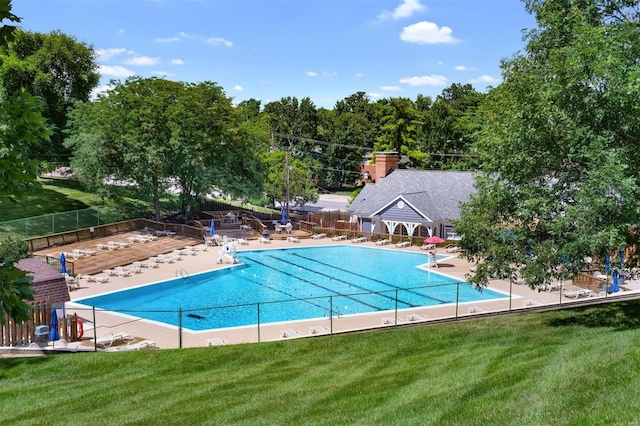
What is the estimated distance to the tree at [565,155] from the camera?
13234mm

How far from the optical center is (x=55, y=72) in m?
50.5

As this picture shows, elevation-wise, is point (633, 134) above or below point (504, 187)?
A: above

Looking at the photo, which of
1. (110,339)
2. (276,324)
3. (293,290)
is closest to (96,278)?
(293,290)

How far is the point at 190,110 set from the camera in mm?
44562

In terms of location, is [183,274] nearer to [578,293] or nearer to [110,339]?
[110,339]

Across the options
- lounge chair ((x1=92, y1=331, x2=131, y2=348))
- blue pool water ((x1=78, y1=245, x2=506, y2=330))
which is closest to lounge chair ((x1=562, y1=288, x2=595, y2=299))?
blue pool water ((x1=78, y1=245, x2=506, y2=330))

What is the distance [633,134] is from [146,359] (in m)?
15.3

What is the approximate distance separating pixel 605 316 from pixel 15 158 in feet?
60.3

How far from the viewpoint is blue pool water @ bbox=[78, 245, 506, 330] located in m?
24.4

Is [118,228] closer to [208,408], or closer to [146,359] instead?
[146,359]

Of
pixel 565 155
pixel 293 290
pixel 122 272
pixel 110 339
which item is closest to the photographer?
pixel 565 155

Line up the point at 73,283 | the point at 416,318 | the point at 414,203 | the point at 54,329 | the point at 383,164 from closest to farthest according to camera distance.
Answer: the point at 54,329 < the point at 416,318 < the point at 73,283 < the point at 414,203 < the point at 383,164

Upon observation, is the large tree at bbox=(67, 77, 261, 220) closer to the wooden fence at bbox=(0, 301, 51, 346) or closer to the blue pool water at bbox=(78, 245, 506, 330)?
the blue pool water at bbox=(78, 245, 506, 330)

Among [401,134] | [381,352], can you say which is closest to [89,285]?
[381,352]
